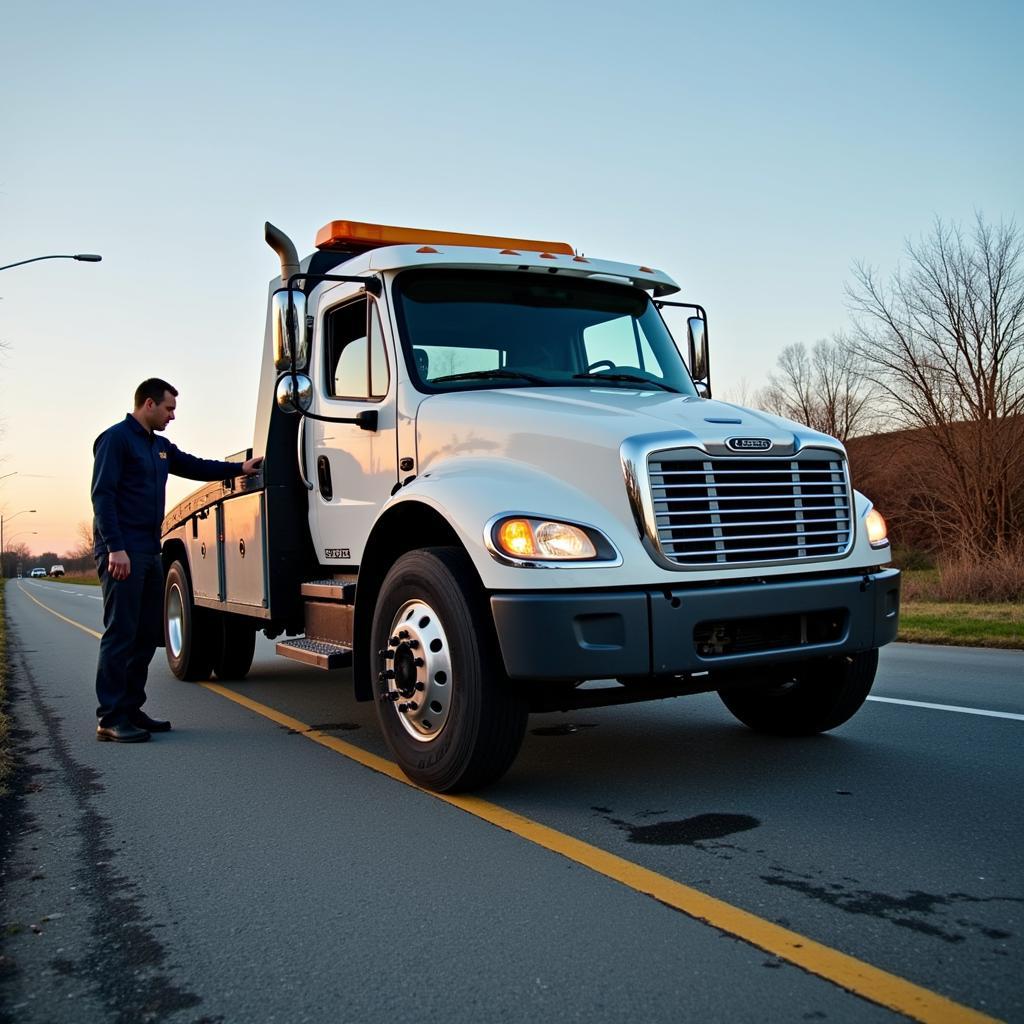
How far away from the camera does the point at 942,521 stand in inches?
781

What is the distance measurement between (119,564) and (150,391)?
44.0 inches

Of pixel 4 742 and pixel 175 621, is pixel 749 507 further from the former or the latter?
pixel 175 621

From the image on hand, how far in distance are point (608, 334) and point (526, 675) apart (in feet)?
8.43

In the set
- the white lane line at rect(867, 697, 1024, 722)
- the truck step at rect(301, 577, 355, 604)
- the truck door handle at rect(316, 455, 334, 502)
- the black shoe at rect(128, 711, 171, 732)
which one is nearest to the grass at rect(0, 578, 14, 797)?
the black shoe at rect(128, 711, 171, 732)

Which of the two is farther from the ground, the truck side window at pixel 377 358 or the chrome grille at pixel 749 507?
the truck side window at pixel 377 358

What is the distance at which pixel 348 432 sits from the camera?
6.17m

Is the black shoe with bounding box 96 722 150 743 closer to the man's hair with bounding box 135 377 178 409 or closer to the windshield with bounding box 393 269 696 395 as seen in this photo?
the man's hair with bounding box 135 377 178 409

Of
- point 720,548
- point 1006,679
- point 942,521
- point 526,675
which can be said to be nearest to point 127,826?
point 526,675

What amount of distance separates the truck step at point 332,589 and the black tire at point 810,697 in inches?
80.2

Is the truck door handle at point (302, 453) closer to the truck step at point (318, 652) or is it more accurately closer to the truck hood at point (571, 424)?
the truck step at point (318, 652)

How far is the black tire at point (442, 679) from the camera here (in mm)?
4508

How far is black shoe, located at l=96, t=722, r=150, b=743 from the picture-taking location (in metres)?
6.47

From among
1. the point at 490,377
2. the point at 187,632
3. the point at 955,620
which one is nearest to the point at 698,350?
the point at 490,377

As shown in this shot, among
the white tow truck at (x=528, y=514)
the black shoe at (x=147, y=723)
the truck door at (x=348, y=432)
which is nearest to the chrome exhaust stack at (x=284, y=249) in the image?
the white tow truck at (x=528, y=514)
